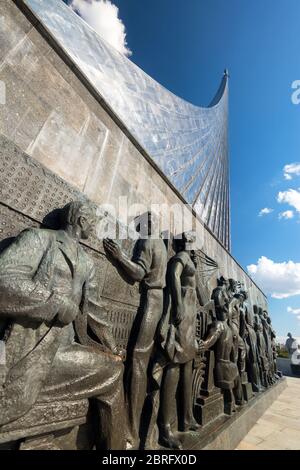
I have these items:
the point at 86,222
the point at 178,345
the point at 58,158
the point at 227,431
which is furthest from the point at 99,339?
the point at 227,431

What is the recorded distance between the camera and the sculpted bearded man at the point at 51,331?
1.52m

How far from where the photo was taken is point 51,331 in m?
1.73

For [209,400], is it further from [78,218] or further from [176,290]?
[78,218]

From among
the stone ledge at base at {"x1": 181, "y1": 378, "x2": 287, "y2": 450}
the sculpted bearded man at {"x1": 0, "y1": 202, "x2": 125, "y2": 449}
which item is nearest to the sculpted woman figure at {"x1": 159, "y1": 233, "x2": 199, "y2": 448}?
the stone ledge at base at {"x1": 181, "y1": 378, "x2": 287, "y2": 450}

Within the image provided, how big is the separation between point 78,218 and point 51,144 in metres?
1.00

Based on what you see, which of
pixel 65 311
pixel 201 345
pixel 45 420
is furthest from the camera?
pixel 201 345

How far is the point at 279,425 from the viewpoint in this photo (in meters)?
5.02

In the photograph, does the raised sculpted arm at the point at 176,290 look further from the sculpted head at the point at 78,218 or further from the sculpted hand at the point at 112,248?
the sculpted head at the point at 78,218

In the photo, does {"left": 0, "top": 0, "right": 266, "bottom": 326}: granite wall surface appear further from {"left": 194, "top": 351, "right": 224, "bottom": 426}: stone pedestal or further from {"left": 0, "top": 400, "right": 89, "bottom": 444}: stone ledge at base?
{"left": 194, "top": 351, "right": 224, "bottom": 426}: stone pedestal

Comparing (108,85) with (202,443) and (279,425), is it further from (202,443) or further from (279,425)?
(279,425)

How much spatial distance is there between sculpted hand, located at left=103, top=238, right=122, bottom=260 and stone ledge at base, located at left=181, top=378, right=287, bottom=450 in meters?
2.12

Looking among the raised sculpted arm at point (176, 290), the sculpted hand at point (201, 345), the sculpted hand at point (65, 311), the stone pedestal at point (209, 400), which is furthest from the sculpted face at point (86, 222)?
the stone pedestal at point (209, 400)
